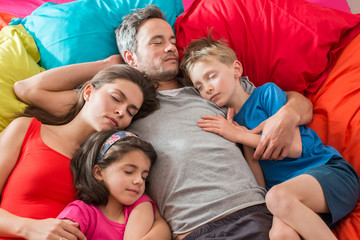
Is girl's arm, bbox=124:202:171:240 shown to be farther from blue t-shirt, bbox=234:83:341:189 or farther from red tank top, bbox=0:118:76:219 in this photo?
blue t-shirt, bbox=234:83:341:189

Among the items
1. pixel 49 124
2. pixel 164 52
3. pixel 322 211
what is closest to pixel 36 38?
pixel 49 124

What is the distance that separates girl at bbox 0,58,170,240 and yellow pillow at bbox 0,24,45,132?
0.36 feet

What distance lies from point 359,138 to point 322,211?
0.36 meters

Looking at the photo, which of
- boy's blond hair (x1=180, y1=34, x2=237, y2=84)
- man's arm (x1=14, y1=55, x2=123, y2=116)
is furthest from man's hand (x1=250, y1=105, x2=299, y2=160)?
man's arm (x1=14, y1=55, x2=123, y2=116)

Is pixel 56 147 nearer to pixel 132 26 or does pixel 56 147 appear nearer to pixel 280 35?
pixel 132 26

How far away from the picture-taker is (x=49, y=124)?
4.50ft

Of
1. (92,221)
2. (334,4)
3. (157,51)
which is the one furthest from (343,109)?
(92,221)

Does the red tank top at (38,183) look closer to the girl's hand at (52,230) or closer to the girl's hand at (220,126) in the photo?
the girl's hand at (52,230)

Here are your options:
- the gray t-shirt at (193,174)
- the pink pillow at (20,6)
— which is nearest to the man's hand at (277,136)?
the gray t-shirt at (193,174)

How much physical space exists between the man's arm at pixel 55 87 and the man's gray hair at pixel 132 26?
25 cm

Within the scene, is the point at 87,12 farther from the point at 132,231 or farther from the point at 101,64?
the point at 132,231

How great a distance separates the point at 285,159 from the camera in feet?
4.26

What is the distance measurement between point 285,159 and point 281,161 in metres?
0.02

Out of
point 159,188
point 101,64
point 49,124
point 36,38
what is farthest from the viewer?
point 36,38
